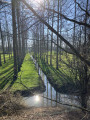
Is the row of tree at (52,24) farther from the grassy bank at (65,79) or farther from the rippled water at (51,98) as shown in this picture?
the rippled water at (51,98)

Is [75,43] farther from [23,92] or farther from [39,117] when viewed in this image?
[23,92]

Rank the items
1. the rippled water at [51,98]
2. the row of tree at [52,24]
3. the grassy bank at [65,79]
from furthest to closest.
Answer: the rippled water at [51,98] → the grassy bank at [65,79] → the row of tree at [52,24]

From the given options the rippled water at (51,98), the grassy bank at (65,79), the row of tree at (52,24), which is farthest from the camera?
the rippled water at (51,98)

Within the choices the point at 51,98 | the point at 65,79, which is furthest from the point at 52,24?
the point at 65,79

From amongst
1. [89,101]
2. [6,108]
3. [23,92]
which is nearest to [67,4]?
[89,101]

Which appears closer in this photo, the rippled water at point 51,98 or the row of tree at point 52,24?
the row of tree at point 52,24

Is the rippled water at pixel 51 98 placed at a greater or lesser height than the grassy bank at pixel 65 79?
lesser

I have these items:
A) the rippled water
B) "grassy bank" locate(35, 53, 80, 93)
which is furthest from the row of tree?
the rippled water

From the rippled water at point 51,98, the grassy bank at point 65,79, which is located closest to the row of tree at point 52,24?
the grassy bank at point 65,79

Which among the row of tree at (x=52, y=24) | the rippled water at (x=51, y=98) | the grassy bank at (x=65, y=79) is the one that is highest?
the row of tree at (x=52, y=24)

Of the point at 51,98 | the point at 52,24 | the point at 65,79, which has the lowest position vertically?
the point at 51,98

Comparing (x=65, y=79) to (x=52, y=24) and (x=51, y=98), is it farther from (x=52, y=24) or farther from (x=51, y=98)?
(x=52, y=24)

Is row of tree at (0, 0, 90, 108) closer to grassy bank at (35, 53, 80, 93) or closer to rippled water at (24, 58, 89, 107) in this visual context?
grassy bank at (35, 53, 80, 93)

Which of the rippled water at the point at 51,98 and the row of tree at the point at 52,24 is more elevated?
the row of tree at the point at 52,24
